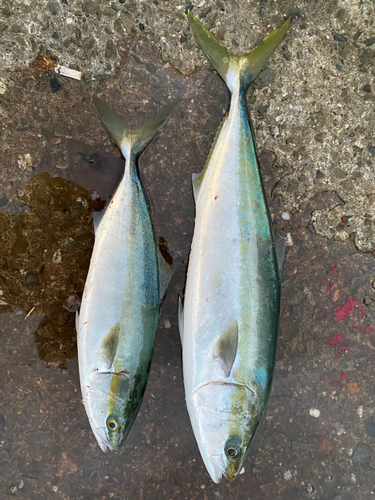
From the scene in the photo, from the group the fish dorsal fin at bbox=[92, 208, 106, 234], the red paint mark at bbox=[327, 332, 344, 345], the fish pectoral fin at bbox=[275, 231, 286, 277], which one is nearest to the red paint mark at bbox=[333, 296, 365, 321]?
the red paint mark at bbox=[327, 332, 344, 345]

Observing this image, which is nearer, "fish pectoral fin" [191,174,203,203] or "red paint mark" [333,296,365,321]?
"fish pectoral fin" [191,174,203,203]

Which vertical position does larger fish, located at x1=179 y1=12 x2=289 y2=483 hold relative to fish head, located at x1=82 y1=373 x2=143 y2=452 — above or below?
above

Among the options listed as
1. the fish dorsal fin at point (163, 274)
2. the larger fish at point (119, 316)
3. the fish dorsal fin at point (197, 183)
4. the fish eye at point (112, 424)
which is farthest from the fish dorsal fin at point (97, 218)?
the fish eye at point (112, 424)

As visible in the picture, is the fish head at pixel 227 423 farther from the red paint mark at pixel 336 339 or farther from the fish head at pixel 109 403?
the red paint mark at pixel 336 339

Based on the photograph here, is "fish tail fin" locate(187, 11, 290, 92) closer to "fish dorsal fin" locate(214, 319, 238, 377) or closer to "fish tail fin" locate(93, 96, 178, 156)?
"fish tail fin" locate(93, 96, 178, 156)

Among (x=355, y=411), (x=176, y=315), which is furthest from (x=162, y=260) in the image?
(x=355, y=411)

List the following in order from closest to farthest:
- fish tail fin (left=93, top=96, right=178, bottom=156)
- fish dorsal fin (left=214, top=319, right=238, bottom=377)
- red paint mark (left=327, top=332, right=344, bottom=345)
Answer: fish dorsal fin (left=214, top=319, right=238, bottom=377)
fish tail fin (left=93, top=96, right=178, bottom=156)
red paint mark (left=327, top=332, right=344, bottom=345)
